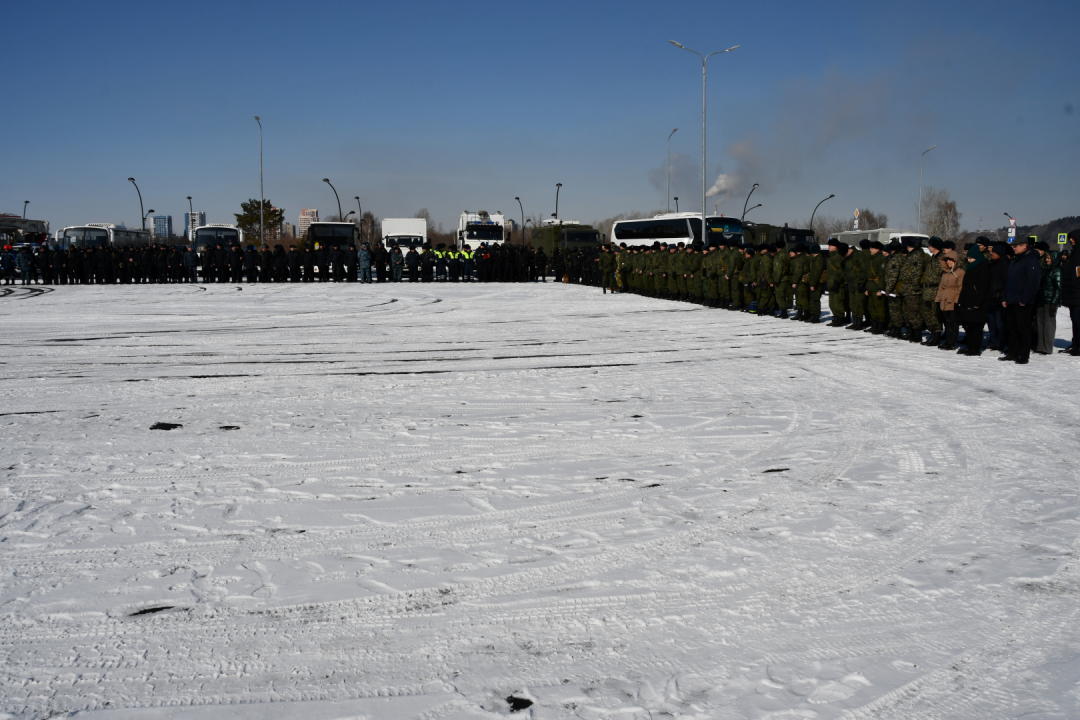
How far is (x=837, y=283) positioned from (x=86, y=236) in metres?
45.0

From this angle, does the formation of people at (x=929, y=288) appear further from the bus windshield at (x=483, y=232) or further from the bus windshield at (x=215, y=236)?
the bus windshield at (x=215, y=236)

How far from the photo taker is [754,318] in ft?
55.9

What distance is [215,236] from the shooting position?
4100 cm

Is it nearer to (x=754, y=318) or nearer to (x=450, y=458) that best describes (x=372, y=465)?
(x=450, y=458)

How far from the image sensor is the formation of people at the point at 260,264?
31281mm

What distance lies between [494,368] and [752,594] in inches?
262

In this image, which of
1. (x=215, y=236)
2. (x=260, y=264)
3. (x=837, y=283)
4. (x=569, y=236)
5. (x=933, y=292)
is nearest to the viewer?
(x=933, y=292)

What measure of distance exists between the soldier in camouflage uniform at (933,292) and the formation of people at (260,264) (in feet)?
75.1

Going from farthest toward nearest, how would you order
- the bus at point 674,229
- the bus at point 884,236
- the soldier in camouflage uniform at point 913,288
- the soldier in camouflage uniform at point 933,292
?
the bus at point 674,229, the bus at point 884,236, the soldier in camouflage uniform at point 913,288, the soldier in camouflage uniform at point 933,292

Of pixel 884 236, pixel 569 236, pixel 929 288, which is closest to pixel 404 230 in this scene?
pixel 569 236

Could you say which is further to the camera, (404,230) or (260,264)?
(404,230)

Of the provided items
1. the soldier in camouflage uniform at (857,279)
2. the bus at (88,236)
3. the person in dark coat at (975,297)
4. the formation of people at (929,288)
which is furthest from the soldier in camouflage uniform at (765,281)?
the bus at (88,236)

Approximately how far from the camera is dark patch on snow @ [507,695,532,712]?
2.76 metres

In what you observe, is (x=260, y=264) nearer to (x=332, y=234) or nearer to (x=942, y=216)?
(x=332, y=234)
